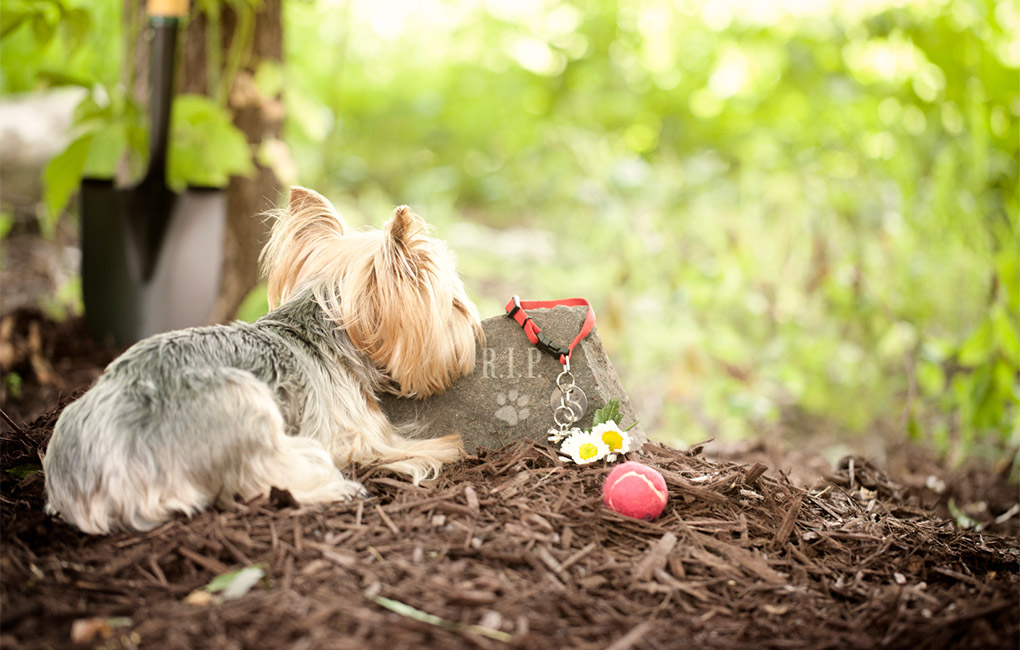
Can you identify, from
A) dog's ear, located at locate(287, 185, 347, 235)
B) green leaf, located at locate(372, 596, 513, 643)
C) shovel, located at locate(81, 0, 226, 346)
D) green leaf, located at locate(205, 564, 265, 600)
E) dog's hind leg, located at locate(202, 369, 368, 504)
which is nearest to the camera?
green leaf, located at locate(372, 596, 513, 643)

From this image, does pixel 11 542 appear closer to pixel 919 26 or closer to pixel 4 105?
pixel 919 26

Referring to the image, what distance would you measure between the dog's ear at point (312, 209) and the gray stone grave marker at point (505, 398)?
0.67 meters

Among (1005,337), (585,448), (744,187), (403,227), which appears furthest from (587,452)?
Result: (744,187)

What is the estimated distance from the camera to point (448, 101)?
1013 cm

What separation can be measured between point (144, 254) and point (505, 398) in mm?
2773

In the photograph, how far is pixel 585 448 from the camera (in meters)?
2.68

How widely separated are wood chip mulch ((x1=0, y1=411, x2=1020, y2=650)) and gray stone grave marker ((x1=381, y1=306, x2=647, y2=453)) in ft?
0.52

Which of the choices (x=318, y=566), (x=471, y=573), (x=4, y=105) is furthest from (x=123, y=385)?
(x=4, y=105)

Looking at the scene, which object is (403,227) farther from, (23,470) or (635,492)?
(23,470)

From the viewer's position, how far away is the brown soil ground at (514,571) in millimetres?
1834

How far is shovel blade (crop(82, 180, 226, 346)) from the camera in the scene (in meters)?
4.57

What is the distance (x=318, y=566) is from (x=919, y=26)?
512cm
